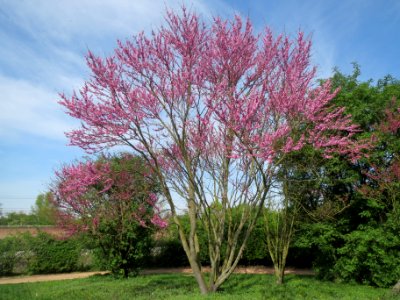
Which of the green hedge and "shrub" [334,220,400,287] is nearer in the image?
"shrub" [334,220,400,287]

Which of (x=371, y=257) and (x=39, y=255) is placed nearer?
(x=371, y=257)

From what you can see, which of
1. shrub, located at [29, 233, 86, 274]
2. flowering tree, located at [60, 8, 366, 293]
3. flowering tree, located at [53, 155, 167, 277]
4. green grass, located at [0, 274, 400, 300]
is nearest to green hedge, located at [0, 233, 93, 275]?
shrub, located at [29, 233, 86, 274]

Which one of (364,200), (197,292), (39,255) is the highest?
(364,200)

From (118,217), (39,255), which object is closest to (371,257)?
(118,217)

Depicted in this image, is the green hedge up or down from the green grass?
up

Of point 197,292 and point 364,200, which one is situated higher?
point 364,200

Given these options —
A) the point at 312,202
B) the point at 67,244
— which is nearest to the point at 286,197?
the point at 312,202

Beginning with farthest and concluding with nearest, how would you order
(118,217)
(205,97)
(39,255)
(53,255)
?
(53,255)
(39,255)
(118,217)
(205,97)

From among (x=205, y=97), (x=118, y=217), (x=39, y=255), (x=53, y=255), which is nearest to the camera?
(x=205, y=97)

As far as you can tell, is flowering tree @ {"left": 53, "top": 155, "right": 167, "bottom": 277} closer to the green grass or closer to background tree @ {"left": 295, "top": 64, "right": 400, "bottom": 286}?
the green grass

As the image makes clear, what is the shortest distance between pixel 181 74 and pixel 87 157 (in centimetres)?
646

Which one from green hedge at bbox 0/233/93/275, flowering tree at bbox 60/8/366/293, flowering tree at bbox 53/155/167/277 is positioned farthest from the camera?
green hedge at bbox 0/233/93/275

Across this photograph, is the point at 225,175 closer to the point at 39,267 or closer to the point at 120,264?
A: the point at 120,264

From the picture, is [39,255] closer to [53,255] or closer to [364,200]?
[53,255]
